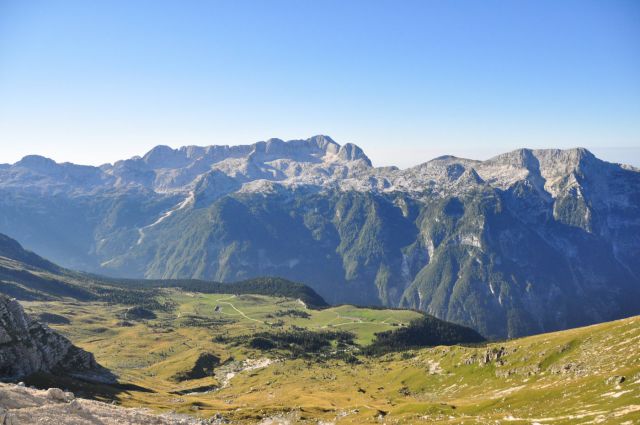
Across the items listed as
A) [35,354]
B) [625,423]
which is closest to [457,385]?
[625,423]

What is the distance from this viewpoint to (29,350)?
117m

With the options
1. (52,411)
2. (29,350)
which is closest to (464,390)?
(52,411)

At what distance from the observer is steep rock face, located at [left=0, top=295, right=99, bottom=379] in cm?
11069

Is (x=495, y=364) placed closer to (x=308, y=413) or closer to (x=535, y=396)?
(x=535, y=396)

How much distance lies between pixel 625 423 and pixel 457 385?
89.0 m

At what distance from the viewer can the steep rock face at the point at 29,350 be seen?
11069cm

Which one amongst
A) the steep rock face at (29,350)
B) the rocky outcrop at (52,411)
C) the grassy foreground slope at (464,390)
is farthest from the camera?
the steep rock face at (29,350)

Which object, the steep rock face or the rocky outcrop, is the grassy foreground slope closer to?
the steep rock face

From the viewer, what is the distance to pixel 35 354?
389 feet

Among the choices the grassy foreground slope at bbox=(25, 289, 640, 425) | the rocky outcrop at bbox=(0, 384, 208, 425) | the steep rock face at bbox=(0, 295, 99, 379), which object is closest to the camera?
the rocky outcrop at bbox=(0, 384, 208, 425)

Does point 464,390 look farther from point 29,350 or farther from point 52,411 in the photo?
point 29,350

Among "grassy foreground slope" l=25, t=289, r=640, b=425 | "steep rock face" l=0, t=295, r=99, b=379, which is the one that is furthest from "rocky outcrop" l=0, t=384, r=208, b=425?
"steep rock face" l=0, t=295, r=99, b=379

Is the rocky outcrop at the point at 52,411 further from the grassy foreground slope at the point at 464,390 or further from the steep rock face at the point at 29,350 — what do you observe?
the steep rock face at the point at 29,350

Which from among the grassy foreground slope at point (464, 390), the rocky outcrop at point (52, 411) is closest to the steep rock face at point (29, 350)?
the grassy foreground slope at point (464, 390)
